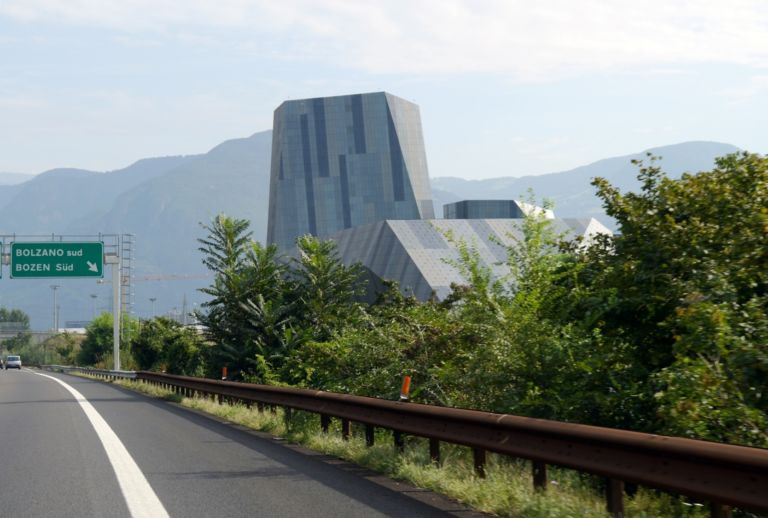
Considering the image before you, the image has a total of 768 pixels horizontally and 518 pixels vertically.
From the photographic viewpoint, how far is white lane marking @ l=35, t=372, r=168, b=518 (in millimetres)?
7812

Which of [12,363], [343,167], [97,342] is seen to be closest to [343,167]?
[343,167]

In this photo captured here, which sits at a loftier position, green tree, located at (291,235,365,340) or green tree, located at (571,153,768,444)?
green tree, located at (291,235,365,340)

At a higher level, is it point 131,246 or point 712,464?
point 131,246

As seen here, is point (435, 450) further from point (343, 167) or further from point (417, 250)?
point (343, 167)

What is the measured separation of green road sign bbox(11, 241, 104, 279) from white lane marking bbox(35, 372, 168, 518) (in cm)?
3506

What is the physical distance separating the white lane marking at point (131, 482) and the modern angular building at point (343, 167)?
15453 cm

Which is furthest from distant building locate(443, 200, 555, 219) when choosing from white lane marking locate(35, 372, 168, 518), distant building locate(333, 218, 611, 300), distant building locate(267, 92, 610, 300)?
white lane marking locate(35, 372, 168, 518)

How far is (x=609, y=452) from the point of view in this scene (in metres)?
6.85

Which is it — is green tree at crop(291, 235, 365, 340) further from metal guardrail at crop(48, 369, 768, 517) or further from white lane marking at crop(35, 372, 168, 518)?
metal guardrail at crop(48, 369, 768, 517)

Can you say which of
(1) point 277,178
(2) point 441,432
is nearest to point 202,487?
(2) point 441,432

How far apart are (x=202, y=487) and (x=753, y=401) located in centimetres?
503

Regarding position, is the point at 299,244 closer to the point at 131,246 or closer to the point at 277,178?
the point at 131,246

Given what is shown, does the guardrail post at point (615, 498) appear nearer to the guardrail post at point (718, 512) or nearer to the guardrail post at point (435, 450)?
the guardrail post at point (718, 512)

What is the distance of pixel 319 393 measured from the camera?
535 inches
